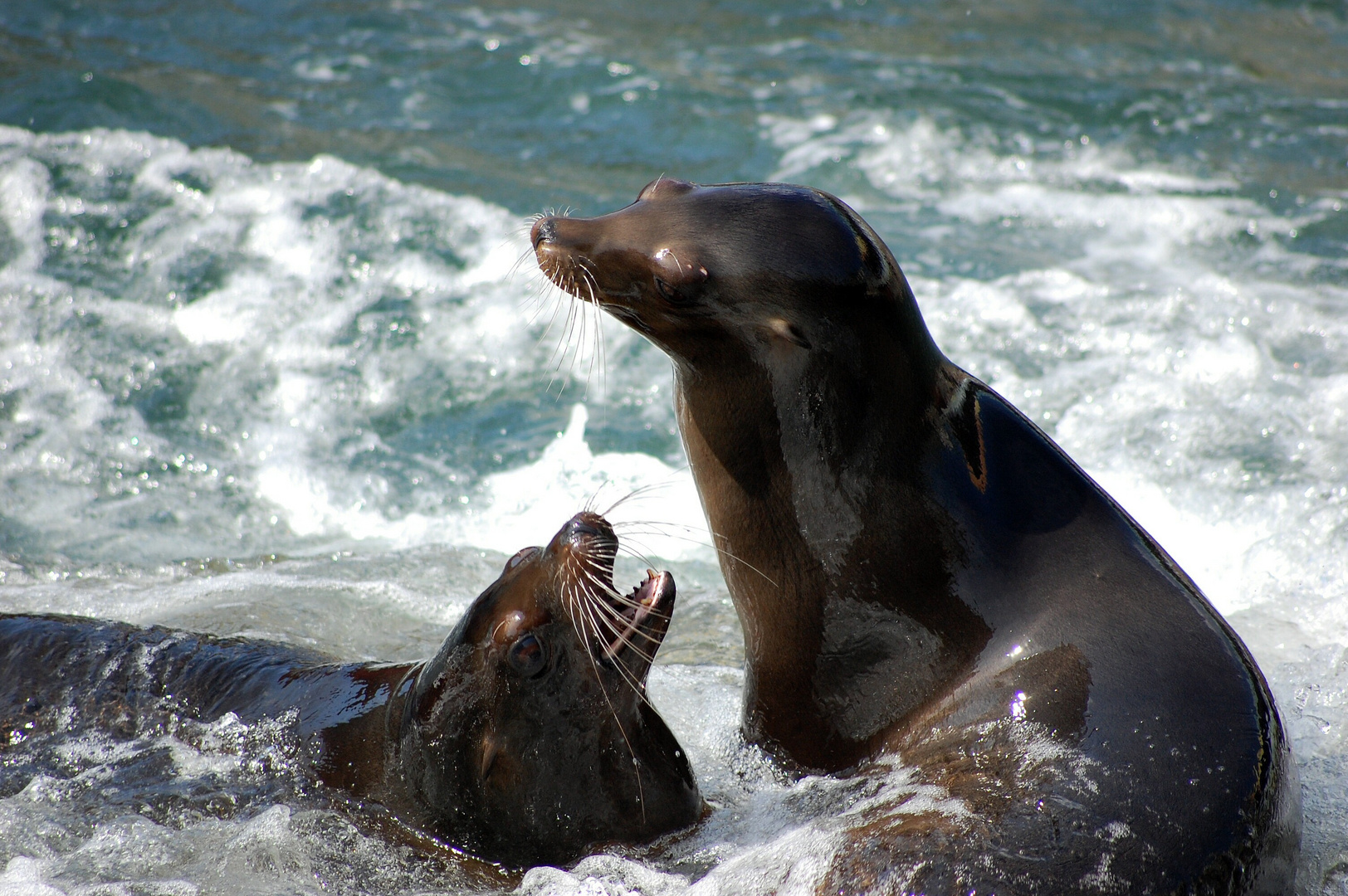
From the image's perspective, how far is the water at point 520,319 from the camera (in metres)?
3.91

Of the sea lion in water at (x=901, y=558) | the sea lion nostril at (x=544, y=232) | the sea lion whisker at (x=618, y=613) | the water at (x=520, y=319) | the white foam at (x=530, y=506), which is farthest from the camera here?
the white foam at (x=530, y=506)

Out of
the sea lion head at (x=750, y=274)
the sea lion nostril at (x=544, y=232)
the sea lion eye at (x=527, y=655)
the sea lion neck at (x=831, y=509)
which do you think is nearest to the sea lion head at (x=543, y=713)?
the sea lion eye at (x=527, y=655)

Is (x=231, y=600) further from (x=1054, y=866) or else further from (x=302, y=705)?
(x=1054, y=866)

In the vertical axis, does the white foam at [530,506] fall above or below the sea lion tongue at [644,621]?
below

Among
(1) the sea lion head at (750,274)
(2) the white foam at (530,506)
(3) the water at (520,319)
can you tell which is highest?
(1) the sea lion head at (750,274)

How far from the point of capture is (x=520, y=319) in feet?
26.6

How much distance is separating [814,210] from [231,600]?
299 centimetres

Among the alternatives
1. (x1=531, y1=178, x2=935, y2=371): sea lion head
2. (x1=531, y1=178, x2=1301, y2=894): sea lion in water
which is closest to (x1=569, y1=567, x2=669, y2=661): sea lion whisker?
(x1=531, y1=178, x2=1301, y2=894): sea lion in water

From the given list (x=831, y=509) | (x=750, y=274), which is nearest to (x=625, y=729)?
(x=831, y=509)

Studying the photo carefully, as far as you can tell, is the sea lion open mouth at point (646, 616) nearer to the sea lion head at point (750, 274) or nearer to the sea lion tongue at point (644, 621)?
the sea lion tongue at point (644, 621)

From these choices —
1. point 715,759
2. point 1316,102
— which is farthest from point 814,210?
point 1316,102

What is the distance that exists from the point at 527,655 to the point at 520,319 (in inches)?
Result: 190

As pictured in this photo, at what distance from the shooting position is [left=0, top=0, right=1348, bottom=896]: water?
3.91 meters

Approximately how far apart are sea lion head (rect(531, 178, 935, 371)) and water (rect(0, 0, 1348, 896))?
0.95 ft
